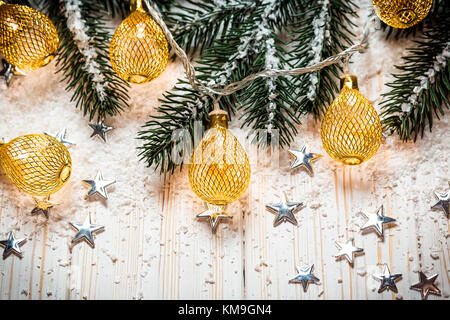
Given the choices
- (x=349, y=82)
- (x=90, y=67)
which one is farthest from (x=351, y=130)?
(x=90, y=67)

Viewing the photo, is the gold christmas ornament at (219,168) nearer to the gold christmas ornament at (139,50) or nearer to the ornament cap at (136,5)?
the gold christmas ornament at (139,50)

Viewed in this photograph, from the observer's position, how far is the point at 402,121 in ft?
2.77

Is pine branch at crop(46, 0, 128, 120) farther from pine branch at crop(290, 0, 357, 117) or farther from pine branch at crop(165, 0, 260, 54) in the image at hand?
pine branch at crop(290, 0, 357, 117)

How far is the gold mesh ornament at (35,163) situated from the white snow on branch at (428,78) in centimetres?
65

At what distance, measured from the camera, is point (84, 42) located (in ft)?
2.96

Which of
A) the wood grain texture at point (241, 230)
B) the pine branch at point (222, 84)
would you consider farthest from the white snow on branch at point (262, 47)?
the wood grain texture at point (241, 230)

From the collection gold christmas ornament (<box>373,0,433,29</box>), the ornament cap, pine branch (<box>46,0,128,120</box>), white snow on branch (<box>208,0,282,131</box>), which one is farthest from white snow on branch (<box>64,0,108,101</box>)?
gold christmas ornament (<box>373,0,433,29</box>)

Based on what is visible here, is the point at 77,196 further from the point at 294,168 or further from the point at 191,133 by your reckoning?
the point at 294,168

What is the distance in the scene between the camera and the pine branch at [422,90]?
0.84 m

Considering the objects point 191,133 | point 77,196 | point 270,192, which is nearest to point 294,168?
point 270,192

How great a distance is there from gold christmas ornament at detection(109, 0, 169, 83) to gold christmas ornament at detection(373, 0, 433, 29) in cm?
40

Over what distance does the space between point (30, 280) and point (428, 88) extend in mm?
825

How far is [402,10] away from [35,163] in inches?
27.4

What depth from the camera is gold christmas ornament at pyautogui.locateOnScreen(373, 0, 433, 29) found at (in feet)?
2.56
